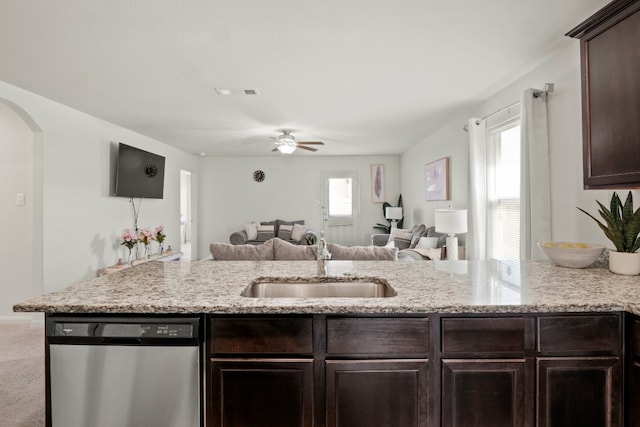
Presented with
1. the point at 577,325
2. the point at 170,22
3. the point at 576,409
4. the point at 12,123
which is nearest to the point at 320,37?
the point at 170,22

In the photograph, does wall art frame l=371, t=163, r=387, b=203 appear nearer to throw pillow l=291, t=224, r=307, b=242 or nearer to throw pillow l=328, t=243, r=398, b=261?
throw pillow l=291, t=224, r=307, b=242

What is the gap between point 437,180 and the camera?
5.26 m

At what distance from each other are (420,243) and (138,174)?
4.19m

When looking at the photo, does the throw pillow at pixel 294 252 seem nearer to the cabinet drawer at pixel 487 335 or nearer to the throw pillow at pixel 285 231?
the cabinet drawer at pixel 487 335

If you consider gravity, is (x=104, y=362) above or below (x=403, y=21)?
below

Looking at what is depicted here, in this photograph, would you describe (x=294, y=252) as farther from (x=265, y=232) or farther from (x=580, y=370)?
(x=265, y=232)

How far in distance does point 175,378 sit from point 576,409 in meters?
1.56

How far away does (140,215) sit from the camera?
557 centimetres

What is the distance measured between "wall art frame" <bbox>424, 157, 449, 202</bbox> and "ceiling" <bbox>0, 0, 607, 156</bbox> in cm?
94

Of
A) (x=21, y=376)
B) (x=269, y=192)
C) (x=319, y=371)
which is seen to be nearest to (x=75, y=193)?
(x=21, y=376)

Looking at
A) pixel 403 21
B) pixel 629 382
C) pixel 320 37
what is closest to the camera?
pixel 629 382

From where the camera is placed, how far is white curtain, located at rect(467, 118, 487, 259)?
3656 mm

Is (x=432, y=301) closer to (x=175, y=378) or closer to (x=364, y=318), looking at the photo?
(x=364, y=318)

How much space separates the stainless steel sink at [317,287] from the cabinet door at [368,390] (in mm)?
523
